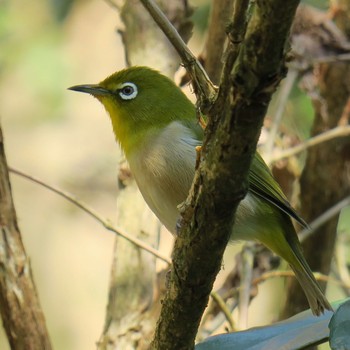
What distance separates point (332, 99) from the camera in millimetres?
4559

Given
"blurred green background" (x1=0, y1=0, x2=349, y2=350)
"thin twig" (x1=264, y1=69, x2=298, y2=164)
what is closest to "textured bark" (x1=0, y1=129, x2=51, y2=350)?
"thin twig" (x1=264, y1=69, x2=298, y2=164)

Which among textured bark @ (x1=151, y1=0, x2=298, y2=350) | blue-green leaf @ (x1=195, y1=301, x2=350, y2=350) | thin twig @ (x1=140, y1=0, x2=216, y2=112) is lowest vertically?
blue-green leaf @ (x1=195, y1=301, x2=350, y2=350)

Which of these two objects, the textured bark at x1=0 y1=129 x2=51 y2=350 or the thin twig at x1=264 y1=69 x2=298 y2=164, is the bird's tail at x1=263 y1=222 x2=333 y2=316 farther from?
the textured bark at x1=0 y1=129 x2=51 y2=350

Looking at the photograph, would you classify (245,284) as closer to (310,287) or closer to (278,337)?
(310,287)

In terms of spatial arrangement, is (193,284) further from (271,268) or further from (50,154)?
(50,154)

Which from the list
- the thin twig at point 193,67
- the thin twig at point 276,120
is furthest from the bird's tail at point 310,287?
the thin twig at point 193,67

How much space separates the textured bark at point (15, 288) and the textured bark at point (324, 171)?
5.25 ft

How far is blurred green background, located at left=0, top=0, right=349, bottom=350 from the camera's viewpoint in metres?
6.27

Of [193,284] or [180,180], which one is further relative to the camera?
[180,180]

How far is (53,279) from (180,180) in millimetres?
3595

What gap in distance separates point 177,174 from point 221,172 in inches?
58.1

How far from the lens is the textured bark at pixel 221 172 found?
1509 millimetres

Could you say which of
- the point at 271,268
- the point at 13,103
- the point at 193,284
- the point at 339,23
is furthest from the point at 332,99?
the point at 13,103

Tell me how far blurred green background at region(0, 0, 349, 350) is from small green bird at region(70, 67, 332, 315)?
2.40 metres
